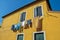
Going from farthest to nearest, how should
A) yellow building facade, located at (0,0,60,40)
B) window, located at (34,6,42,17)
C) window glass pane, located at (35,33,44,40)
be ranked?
window, located at (34,6,42,17)
window glass pane, located at (35,33,44,40)
yellow building facade, located at (0,0,60,40)

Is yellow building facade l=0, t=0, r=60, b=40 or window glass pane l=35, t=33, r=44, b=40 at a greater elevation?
yellow building facade l=0, t=0, r=60, b=40

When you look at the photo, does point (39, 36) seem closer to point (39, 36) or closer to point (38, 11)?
point (39, 36)

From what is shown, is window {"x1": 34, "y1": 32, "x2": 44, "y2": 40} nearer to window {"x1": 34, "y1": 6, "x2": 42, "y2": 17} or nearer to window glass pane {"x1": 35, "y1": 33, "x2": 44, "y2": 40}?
window glass pane {"x1": 35, "y1": 33, "x2": 44, "y2": 40}

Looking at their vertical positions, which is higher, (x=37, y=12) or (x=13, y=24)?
(x=37, y=12)

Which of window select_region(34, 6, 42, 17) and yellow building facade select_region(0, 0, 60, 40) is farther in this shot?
window select_region(34, 6, 42, 17)

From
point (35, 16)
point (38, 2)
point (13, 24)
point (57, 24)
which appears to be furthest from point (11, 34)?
point (57, 24)

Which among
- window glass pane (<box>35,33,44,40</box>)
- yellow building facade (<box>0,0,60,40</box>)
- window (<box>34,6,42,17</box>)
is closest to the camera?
yellow building facade (<box>0,0,60,40</box>)

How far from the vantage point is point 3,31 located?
1652cm

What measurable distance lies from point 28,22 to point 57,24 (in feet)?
11.8

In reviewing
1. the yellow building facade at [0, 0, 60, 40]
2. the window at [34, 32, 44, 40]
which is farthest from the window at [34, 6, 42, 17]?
the window at [34, 32, 44, 40]

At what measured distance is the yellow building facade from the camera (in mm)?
11719

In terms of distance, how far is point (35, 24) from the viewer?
43.0 feet

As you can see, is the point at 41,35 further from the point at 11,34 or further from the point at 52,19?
the point at 11,34

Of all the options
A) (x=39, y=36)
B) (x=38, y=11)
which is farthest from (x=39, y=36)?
(x=38, y=11)
